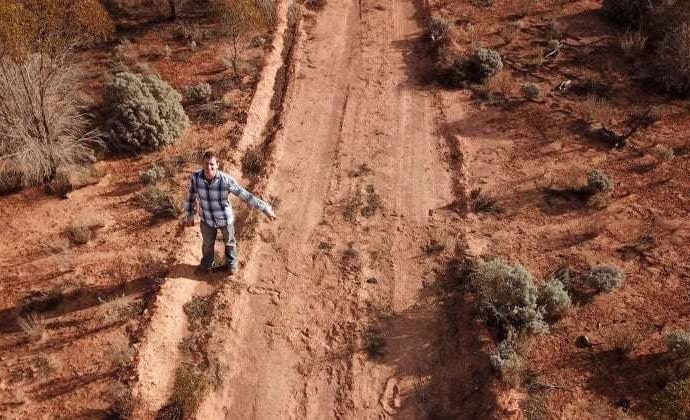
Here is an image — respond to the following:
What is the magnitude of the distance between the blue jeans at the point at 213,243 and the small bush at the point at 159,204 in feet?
4.48

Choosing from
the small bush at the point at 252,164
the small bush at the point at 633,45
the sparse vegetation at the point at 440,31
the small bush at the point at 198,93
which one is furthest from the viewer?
the sparse vegetation at the point at 440,31

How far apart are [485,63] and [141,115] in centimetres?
909

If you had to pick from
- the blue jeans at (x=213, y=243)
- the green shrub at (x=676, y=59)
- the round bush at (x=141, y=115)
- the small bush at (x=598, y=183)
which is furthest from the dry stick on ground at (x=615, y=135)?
the round bush at (x=141, y=115)

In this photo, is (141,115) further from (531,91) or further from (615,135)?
(615,135)

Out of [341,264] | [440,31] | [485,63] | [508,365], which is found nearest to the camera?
[508,365]

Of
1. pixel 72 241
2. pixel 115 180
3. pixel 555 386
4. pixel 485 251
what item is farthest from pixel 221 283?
pixel 555 386

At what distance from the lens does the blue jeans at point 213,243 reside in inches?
305

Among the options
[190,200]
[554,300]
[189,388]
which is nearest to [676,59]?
[554,300]

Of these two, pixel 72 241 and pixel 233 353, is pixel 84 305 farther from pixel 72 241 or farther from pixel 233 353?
pixel 233 353

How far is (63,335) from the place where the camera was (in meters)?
7.50

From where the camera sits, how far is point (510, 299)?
25.5ft

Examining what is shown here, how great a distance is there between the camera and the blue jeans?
25.4 ft

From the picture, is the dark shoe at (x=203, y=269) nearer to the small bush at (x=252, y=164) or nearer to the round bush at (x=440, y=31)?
the small bush at (x=252, y=164)

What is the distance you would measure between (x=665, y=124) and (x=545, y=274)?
21.5ft
